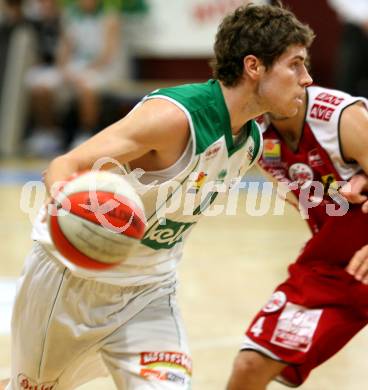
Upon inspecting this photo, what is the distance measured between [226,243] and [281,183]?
13.3ft

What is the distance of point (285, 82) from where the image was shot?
3451 millimetres

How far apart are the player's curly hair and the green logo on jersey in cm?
A: 59

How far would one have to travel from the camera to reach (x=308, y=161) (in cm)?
395

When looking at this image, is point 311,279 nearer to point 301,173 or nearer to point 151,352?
point 301,173

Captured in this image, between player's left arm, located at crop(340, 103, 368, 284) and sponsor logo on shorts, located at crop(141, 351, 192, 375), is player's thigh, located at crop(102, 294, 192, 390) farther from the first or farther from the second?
player's left arm, located at crop(340, 103, 368, 284)

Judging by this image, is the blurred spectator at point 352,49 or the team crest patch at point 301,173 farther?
the blurred spectator at point 352,49

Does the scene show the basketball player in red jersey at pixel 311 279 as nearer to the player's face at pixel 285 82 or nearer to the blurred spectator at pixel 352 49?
the player's face at pixel 285 82

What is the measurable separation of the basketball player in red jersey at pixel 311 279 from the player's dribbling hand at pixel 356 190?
99mm

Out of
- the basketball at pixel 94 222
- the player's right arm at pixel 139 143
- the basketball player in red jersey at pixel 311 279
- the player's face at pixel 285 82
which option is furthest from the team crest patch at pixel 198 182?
the basketball player in red jersey at pixel 311 279

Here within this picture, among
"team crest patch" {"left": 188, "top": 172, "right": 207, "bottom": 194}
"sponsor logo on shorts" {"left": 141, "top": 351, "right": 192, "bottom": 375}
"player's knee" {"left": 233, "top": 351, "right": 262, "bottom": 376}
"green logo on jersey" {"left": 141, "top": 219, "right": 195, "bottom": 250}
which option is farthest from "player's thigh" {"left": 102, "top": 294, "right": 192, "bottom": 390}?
"player's knee" {"left": 233, "top": 351, "right": 262, "bottom": 376}

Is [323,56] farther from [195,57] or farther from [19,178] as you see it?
[19,178]

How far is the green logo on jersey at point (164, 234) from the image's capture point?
3.48 m

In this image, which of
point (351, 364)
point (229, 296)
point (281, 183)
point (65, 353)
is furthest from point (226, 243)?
point (65, 353)

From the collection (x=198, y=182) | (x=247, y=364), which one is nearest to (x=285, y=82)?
(x=198, y=182)
